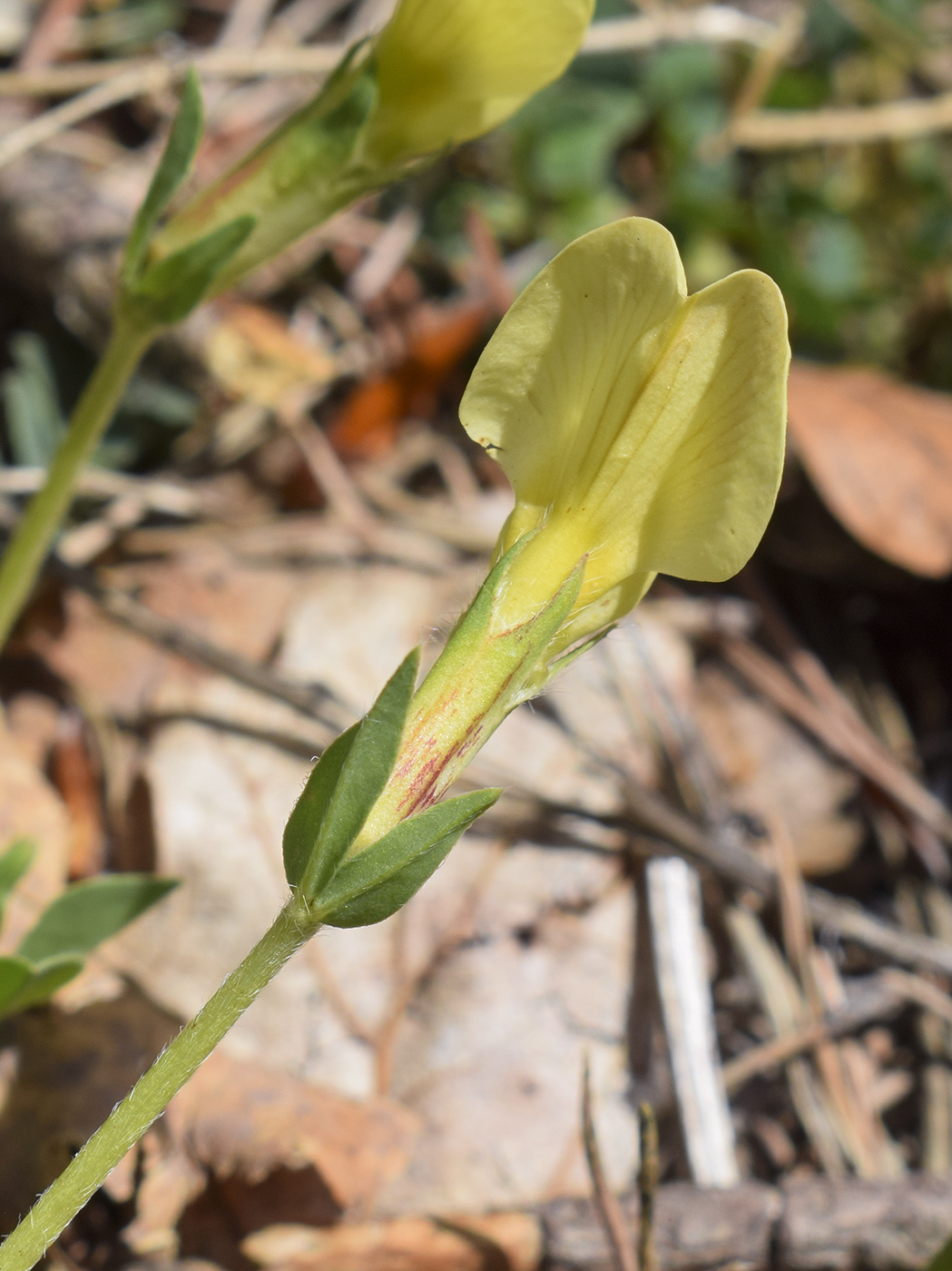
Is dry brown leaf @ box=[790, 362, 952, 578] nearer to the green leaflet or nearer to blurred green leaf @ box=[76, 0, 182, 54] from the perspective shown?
the green leaflet

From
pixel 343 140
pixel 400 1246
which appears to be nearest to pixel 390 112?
pixel 343 140

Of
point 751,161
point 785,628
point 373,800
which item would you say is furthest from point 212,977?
point 751,161

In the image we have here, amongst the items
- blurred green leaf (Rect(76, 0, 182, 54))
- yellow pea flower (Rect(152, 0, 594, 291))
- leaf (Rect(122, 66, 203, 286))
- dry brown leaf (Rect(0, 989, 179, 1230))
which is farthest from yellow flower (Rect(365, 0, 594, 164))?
blurred green leaf (Rect(76, 0, 182, 54))

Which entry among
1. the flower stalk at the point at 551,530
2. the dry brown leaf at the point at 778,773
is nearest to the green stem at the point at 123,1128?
the flower stalk at the point at 551,530

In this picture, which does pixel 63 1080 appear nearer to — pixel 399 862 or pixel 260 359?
pixel 399 862

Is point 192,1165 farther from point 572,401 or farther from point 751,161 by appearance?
point 751,161
